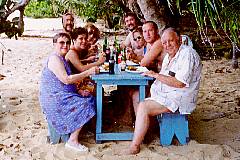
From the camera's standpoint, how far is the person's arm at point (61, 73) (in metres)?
3.63

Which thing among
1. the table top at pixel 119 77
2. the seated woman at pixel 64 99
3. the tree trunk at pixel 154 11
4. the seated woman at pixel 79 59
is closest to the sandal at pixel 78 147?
the seated woman at pixel 64 99

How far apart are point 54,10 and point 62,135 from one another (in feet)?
45.2

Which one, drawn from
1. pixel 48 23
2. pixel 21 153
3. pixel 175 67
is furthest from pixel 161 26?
pixel 48 23

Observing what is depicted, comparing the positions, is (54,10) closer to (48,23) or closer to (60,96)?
(48,23)

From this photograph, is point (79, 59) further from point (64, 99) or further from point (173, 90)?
point (173, 90)

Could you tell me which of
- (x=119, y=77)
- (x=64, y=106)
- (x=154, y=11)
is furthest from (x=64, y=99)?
(x=154, y=11)

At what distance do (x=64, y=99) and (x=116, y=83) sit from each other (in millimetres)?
441

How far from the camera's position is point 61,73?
11.9 ft

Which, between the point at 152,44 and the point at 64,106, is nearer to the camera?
the point at 64,106

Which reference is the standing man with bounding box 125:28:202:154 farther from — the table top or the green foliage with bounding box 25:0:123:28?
the green foliage with bounding box 25:0:123:28

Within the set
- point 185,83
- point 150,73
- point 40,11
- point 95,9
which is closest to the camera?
point 185,83

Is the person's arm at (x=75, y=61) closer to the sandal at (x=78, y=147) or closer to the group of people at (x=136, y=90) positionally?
the group of people at (x=136, y=90)

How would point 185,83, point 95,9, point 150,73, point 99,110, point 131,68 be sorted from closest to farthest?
point 185,83, point 150,73, point 99,110, point 131,68, point 95,9

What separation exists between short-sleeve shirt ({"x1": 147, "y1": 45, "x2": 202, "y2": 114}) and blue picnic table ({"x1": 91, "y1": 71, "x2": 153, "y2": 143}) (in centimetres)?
16
